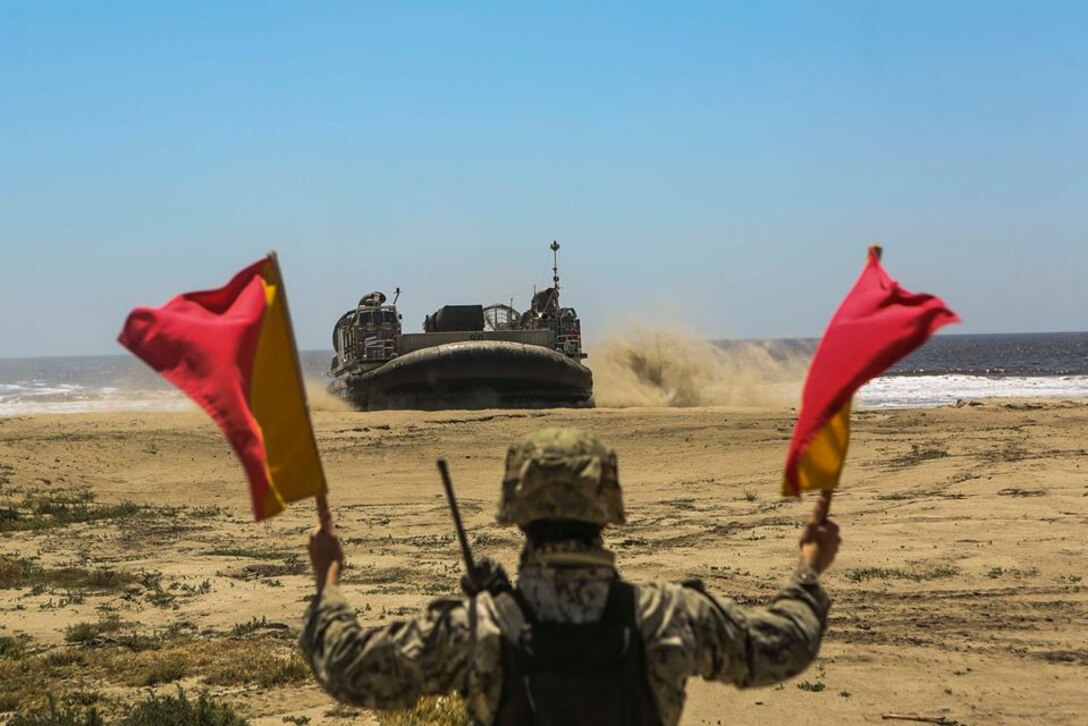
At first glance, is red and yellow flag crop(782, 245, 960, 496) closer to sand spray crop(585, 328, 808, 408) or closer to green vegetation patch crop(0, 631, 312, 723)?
green vegetation patch crop(0, 631, 312, 723)

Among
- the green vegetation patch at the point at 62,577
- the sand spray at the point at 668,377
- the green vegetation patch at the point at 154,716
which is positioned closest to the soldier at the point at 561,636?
the green vegetation patch at the point at 154,716

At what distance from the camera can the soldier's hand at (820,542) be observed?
267 centimetres

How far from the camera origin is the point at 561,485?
240 centimetres

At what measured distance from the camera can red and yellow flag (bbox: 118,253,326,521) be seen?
9.23ft

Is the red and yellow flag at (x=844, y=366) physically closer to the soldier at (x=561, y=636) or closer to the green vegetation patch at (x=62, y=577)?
the soldier at (x=561, y=636)

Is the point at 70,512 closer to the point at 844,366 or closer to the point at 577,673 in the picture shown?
the point at 844,366

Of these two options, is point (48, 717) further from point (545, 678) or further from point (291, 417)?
point (545, 678)

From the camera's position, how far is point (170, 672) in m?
6.95

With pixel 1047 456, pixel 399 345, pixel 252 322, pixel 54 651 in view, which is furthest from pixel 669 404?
pixel 252 322

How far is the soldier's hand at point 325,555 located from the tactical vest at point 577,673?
418 millimetres

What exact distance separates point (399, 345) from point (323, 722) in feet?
66.6

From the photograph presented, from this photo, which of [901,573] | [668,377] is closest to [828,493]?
[901,573]

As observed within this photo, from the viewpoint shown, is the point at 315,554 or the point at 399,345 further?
the point at 399,345

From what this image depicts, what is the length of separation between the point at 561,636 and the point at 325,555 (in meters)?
0.55
